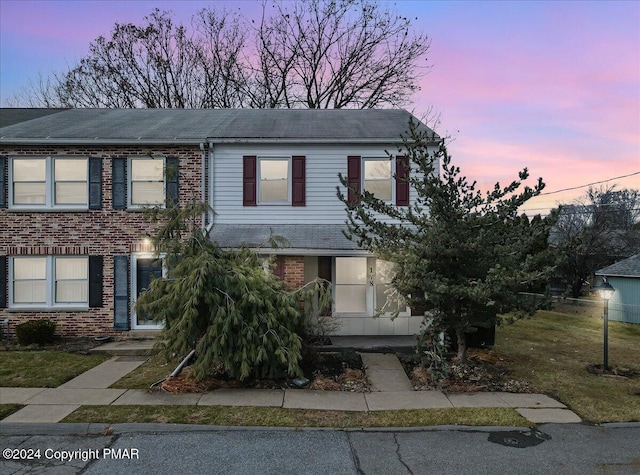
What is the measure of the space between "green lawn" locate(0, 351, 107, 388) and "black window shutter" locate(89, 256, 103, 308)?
1.85 m

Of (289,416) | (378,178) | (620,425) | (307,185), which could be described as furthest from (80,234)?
(620,425)

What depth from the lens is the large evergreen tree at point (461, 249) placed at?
766cm

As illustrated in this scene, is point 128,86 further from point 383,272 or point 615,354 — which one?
point 615,354

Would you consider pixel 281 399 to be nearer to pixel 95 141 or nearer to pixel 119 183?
pixel 119 183

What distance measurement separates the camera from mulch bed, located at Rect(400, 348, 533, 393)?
7809 mm

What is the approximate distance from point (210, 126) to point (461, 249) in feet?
30.8

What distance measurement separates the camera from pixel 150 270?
39.6ft

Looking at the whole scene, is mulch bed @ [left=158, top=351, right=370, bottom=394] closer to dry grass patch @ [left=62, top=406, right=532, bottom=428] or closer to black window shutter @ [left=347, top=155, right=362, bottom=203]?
dry grass patch @ [left=62, top=406, right=532, bottom=428]

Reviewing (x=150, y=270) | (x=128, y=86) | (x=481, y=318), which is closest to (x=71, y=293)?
(x=150, y=270)

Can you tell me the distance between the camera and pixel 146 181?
1216 cm

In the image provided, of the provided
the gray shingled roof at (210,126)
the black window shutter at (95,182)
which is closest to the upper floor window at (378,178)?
the gray shingled roof at (210,126)

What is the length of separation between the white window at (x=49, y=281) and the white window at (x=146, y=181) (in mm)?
2455

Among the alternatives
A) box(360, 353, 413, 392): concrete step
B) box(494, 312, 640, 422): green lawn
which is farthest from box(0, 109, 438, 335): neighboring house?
box(494, 312, 640, 422): green lawn

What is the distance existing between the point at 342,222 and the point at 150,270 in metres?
5.86
